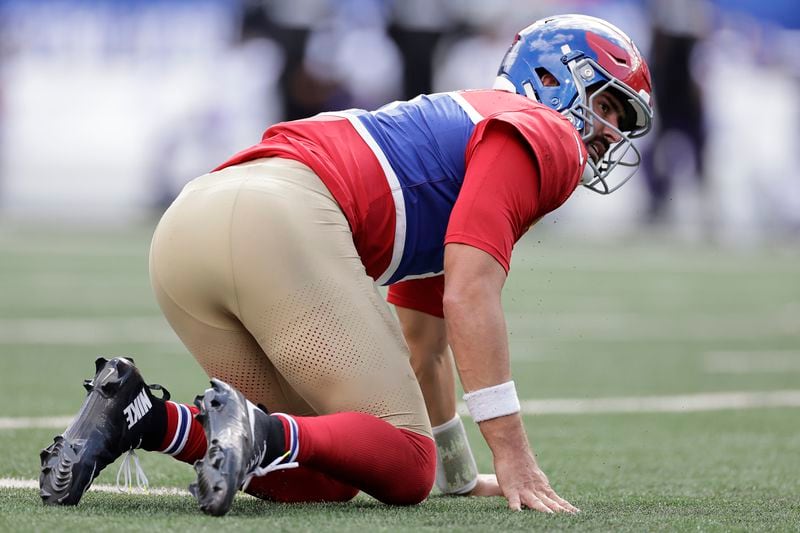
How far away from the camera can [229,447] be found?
9.46 feet

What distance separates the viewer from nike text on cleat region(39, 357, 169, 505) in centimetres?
310

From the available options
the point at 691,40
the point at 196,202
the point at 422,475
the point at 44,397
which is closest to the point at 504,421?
the point at 422,475

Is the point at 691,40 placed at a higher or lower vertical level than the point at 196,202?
lower

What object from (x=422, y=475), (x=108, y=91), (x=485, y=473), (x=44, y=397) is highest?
(x=422, y=475)

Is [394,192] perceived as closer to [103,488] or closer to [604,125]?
[604,125]

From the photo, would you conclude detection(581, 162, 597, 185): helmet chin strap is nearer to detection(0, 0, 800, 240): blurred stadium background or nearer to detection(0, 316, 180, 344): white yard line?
detection(0, 316, 180, 344): white yard line

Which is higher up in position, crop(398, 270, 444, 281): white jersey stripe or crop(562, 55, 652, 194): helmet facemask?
crop(562, 55, 652, 194): helmet facemask

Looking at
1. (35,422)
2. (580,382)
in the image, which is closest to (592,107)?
(35,422)

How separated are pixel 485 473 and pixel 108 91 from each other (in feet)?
46.3

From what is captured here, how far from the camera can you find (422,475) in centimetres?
332

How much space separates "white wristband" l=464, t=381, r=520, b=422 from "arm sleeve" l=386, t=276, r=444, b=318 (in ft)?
2.47

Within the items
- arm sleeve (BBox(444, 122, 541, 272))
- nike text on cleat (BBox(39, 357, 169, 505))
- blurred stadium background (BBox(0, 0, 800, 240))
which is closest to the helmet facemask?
arm sleeve (BBox(444, 122, 541, 272))

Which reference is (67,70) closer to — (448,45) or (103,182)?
(103,182)

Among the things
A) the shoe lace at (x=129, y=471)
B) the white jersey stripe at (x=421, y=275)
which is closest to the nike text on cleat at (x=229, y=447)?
the shoe lace at (x=129, y=471)
